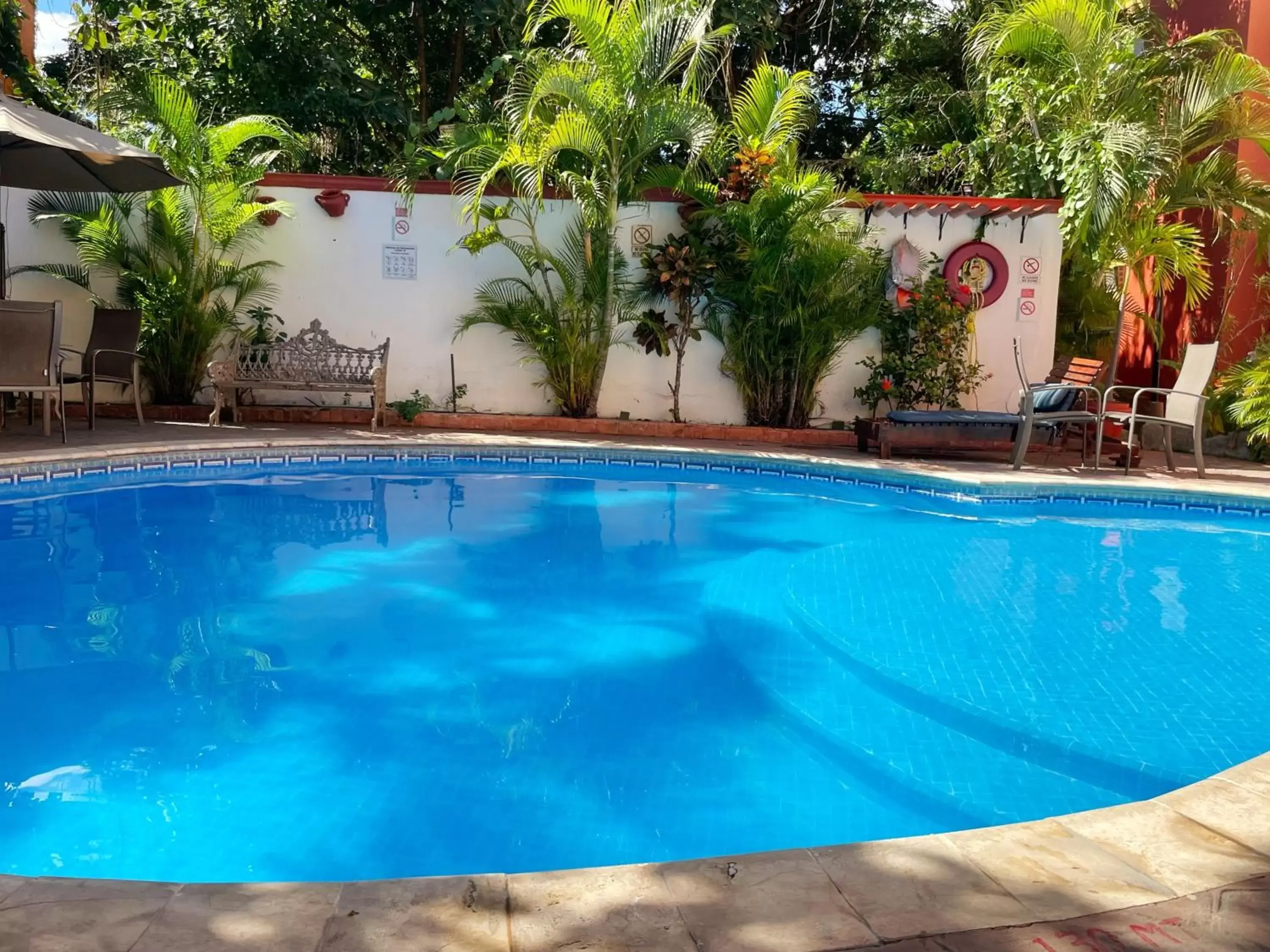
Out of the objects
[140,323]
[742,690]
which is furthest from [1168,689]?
[140,323]

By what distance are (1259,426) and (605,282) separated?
20.4 ft

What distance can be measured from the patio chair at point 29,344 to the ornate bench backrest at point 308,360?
2019 millimetres

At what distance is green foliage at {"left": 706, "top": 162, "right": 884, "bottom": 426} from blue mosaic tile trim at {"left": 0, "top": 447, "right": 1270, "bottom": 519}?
171 cm

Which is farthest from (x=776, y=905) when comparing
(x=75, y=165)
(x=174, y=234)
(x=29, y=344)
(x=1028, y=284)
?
(x=1028, y=284)

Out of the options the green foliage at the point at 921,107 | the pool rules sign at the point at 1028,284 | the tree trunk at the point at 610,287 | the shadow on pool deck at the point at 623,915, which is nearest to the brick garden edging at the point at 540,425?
the tree trunk at the point at 610,287

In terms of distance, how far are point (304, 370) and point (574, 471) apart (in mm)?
3061

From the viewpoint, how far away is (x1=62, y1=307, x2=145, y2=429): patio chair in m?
9.62

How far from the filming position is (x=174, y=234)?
10250 mm

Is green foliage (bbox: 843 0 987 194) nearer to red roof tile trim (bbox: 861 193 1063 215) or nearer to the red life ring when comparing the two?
red roof tile trim (bbox: 861 193 1063 215)

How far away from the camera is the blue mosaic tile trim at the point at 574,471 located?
317 inches

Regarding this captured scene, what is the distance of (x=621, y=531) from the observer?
719cm

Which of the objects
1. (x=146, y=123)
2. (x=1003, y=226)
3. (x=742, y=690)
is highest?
(x=146, y=123)

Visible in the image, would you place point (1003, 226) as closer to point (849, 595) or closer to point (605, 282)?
point (605, 282)

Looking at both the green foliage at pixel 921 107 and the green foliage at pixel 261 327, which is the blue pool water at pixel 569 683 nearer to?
the green foliage at pixel 261 327
